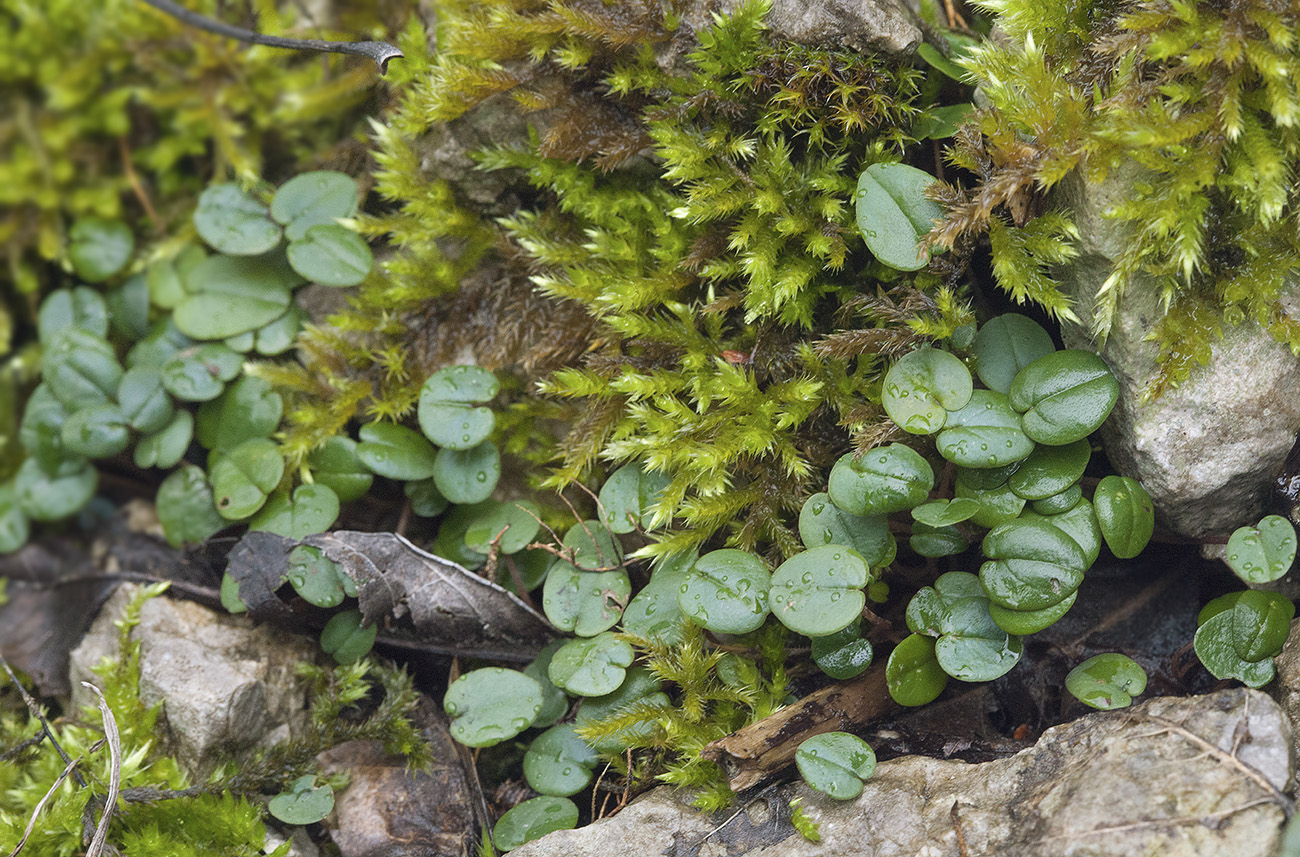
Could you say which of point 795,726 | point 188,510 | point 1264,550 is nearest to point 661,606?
point 795,726

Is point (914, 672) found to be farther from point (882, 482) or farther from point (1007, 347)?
point (1007, 347)

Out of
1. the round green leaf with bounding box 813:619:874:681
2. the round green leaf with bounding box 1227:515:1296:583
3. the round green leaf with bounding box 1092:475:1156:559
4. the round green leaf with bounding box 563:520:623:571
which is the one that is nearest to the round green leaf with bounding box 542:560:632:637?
the round green leaf with bounding box 563:520:623:571

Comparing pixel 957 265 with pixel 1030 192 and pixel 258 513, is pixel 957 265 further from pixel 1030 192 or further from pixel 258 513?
pixel 258 513

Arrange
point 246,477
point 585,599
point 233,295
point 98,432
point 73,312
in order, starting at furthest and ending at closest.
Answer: point 73,312 < point 233,295 < point 98,432 < point 246,477 < point 585,599

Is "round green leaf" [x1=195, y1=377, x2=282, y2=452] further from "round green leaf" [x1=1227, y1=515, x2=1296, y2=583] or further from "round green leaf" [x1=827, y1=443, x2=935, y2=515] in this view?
"round green leaf" [x1=1227, y1=515, x2=1296, y2=583]

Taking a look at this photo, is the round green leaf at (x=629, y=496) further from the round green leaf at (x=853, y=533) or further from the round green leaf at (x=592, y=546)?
the round green leaf at (x=853, y=533)

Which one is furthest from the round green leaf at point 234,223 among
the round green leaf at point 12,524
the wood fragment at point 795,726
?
the wood fragment at point 795,726
